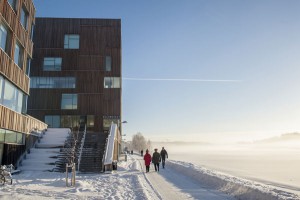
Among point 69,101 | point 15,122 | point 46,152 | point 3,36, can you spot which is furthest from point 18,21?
point 69,101

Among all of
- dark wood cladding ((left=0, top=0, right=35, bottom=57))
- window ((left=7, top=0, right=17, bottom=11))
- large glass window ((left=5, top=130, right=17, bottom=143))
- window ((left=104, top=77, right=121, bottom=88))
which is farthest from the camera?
window ((left=104, top=77, right=121, bottom=88))

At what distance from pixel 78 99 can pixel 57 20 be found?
11.9 m

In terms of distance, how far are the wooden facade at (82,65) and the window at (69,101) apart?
39cm

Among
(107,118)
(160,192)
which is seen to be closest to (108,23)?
(107,118)

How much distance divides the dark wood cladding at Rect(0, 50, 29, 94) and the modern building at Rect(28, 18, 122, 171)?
1795 cm

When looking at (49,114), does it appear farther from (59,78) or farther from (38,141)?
(38,141)

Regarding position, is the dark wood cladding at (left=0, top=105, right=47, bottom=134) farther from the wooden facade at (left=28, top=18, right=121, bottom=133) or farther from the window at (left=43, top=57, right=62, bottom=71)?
the window at (left=43, top=57, right=62, bottom=71)

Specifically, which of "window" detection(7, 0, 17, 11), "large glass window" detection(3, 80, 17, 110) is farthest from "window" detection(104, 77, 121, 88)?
"window" detection(7, 0, 17, 11)

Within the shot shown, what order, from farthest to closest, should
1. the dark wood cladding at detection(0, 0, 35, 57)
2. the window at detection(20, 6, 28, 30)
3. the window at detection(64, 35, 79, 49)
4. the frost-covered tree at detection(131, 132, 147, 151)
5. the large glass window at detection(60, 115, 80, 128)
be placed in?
the frost-covered tree at detection(131, 132, 147, 151) < the window at detection(64, 35, 79, 49) < the large glass window at detection(60, 115, 80, 128) < the window at detection(20, 6, 28, 30) < the dark wood cladding at detection(0, 0, 35, 57)

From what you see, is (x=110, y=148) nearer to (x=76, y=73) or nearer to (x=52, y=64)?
(x=76, y=73)

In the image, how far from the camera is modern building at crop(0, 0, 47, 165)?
717 inches

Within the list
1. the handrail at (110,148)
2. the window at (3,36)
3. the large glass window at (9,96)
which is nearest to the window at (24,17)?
the window at (3,36)

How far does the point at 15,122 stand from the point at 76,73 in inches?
902

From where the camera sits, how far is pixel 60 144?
24.1m
